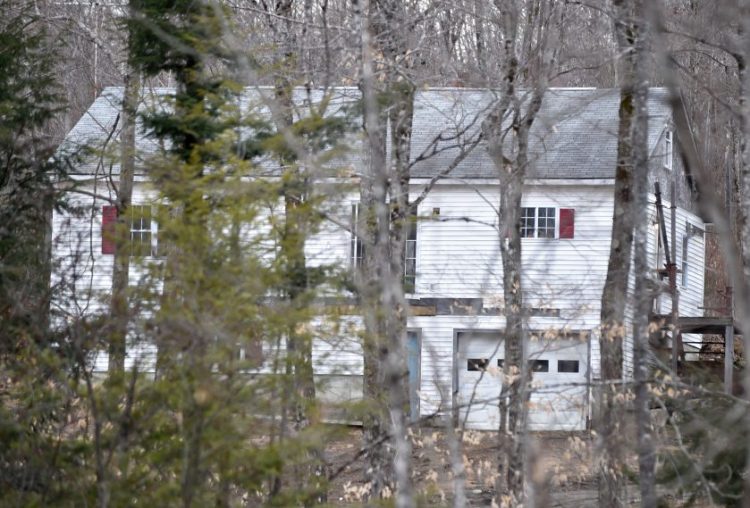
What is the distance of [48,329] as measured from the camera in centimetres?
778

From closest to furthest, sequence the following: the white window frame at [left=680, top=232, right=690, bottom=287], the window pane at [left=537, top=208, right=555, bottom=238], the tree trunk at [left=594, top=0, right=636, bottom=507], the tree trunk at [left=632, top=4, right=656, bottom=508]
Result: the tree trunk at [left=632, top=4, right=656, bottom=508] → the tree trunk at [left=594, top=0, right=636, bottom=507] → the window pane at [left=537, top=208, right=555, bottom=238] → the white window frame at [left=680, top=232, right=690, bottom=287]

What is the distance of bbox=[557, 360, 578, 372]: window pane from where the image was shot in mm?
23109

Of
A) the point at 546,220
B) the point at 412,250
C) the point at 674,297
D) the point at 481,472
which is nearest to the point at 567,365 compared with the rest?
the point at 546,220

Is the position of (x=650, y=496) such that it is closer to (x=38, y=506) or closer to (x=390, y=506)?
(x=390, y=506)

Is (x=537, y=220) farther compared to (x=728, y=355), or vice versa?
(x=537, y=220)

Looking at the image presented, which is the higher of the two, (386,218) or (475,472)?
(386,218)

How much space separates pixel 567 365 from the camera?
912 inches

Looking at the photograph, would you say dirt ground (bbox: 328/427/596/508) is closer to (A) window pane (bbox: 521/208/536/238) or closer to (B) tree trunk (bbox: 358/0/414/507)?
(B) tree trunk (bbox: 358/0/414/507)

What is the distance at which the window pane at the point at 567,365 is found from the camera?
2311cm

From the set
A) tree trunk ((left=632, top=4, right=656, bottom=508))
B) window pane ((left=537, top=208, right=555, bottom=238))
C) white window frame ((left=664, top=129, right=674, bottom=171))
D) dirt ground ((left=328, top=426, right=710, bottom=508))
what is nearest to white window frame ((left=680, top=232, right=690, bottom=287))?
white window frame ((left=664, top=129, right=674, bottom=171))

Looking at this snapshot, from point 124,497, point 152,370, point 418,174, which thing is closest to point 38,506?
point 124,497

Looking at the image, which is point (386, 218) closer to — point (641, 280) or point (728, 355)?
point (641, 280)

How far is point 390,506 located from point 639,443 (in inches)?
76.2

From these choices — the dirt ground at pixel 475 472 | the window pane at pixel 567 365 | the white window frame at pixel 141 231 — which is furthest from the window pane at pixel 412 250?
the white window frame at pixel 141 231
